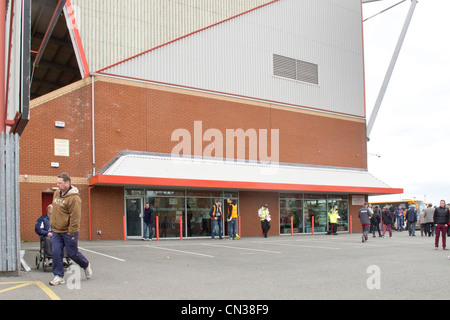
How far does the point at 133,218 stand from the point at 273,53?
13.0m

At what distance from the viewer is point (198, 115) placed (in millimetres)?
23812

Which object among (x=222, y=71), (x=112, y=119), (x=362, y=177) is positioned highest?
(x=222, y=71)

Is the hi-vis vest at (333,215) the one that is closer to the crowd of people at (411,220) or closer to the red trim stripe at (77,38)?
the crowd of people at (411,220)

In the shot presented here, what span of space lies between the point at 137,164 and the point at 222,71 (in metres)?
7.63

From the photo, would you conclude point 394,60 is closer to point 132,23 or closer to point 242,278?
→ point 132,23

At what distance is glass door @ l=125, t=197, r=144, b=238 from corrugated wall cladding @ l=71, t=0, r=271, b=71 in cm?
654

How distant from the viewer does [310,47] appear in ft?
95.7

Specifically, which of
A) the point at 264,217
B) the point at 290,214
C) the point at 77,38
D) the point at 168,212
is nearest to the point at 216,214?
the point at 168,212

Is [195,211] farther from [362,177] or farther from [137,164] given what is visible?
[362,177]

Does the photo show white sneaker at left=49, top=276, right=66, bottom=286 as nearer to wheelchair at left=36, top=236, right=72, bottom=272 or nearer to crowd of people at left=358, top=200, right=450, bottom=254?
wheelchair at left=36, top=236, right=72, bottom=272

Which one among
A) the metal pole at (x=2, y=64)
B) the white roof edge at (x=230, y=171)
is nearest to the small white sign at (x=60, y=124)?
the white roof edge at (x=230, y=171)
